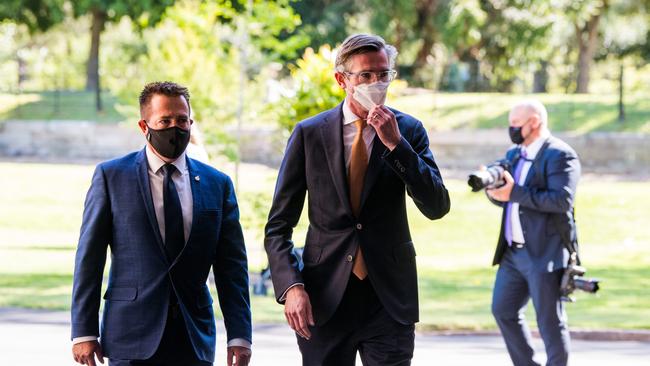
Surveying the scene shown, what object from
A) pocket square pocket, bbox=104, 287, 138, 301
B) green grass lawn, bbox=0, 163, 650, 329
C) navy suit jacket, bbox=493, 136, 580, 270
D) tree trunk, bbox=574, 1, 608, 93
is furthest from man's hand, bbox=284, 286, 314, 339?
tree trunk, bbox=574, 1, 608, 93

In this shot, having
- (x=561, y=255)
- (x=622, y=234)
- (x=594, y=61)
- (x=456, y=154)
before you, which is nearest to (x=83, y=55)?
(x=594, y=61)

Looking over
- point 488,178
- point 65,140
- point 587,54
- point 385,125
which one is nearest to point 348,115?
point 385,125

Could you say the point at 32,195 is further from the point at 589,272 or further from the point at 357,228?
the point at 357,228

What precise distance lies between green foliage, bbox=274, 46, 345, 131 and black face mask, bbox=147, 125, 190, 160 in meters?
12.6

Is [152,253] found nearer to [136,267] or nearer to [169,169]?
[136,267]

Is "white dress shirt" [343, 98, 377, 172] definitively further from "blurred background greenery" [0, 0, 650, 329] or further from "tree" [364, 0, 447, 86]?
"tree" [364, 0, 447, 86]

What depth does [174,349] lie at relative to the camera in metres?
5.81

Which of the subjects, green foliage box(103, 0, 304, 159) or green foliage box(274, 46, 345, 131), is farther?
green foliage box(103, 0, 304, 159)

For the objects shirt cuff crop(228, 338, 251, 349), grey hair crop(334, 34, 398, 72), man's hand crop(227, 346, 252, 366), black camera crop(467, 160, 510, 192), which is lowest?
man's hand crop(227, 346, 252, 366)

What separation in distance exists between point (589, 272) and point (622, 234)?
5.20 m

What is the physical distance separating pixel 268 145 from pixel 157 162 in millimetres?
30045

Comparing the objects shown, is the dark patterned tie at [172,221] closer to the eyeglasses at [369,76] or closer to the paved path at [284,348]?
the eyeglasses at [369,76]

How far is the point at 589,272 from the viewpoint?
21.3 metres

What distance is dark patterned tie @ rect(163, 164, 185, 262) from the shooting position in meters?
5.82
